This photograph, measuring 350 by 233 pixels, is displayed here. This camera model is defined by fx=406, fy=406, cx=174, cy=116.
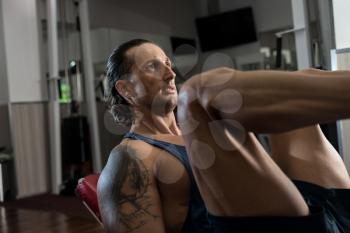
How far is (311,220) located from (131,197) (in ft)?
1.31

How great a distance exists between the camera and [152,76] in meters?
1.11

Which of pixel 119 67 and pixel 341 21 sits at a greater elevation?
pixel 341 21

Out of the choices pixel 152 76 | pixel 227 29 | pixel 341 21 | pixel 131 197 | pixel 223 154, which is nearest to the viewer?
pixel 223 154

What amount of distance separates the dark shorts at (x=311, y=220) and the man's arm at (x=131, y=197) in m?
0.19

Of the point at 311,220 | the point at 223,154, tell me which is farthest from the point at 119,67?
the point at 311,220

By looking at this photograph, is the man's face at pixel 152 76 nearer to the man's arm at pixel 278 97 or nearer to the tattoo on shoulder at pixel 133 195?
the tattoo on shoulder at pixel 133 195

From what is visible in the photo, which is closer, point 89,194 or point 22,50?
point 89,194

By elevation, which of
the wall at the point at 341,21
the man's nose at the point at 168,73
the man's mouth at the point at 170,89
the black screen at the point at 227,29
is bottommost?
the man's mouth at the point at 170,89

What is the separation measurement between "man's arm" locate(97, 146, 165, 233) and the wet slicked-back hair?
0.27 m

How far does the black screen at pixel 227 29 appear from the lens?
5.88 metres

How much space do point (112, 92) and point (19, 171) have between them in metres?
3.51

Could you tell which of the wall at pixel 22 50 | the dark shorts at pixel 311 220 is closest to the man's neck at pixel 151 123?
the dark shorts at pixel 311 220

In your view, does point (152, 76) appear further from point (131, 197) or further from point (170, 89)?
point (131, 197)

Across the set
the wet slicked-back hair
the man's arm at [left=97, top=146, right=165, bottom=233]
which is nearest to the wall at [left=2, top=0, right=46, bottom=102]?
the wet slicked-back hair
